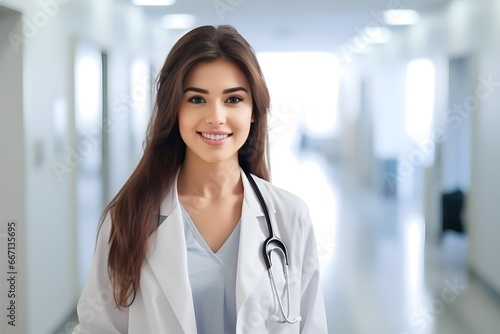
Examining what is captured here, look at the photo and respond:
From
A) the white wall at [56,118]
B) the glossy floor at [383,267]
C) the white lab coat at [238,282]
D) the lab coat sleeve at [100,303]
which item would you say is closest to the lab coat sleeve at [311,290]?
the white lab coat at [238,282]

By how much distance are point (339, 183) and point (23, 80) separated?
180 cm

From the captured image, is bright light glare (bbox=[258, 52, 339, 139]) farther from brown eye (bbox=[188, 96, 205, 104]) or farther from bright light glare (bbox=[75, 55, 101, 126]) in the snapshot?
brown eye (bbox=[188, 96, 205, 104])

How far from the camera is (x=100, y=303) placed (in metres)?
1.22

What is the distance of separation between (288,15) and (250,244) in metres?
2.20

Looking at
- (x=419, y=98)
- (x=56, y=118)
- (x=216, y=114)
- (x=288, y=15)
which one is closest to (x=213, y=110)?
(x=216, y=114)

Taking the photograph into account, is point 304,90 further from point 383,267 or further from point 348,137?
point 383,267

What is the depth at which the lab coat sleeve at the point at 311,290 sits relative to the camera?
1299 mm

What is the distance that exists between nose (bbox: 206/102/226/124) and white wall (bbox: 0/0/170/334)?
5.67ft

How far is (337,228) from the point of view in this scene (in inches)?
135

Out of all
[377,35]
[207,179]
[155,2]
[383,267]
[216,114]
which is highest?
[155,2]

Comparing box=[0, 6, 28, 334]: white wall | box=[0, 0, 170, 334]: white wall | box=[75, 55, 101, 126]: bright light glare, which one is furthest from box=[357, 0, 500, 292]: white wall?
box=[0, 6, 28, 334]: white wall

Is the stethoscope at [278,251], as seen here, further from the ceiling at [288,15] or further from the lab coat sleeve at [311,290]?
the ceiling at [288,15]

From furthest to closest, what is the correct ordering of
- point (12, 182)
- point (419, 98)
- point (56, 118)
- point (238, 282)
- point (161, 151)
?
point (419, 98) < point (56, 118) < point (12, 182) < point (161, 151) < point (238, 282)

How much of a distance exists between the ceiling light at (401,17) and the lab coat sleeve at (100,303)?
2.46m
